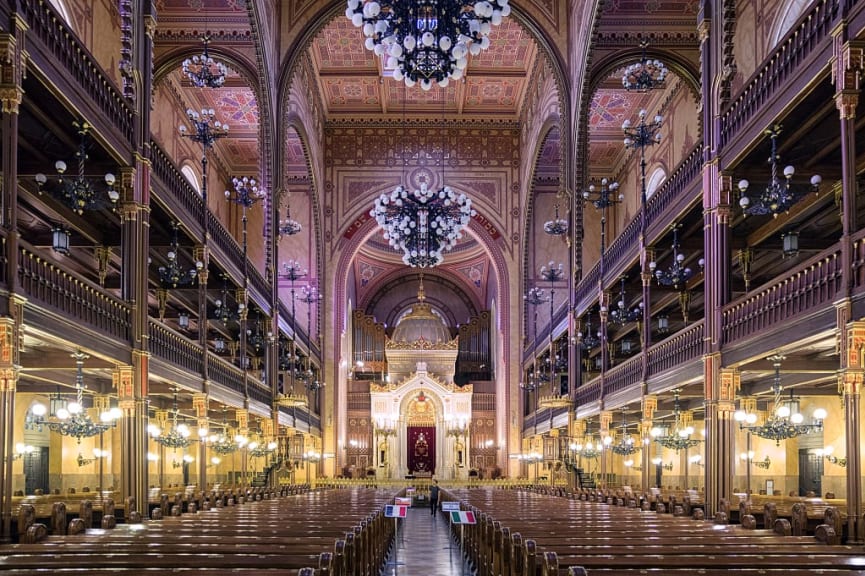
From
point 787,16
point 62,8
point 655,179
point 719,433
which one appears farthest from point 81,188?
point 655,179

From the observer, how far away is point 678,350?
1958cm

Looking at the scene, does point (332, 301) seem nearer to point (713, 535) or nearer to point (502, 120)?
point (502, 120)

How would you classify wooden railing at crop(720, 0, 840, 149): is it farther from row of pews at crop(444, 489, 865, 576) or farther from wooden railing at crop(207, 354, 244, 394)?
wooden railing at crop(207, 354, 244, 394)

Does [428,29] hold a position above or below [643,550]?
above

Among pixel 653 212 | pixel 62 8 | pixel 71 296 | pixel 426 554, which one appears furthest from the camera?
pixel 653 212

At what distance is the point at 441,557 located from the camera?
18297 mm

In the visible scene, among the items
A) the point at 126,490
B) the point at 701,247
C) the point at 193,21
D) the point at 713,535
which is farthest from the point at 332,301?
the point at 713,535

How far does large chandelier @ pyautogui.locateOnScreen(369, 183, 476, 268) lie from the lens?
996 inches

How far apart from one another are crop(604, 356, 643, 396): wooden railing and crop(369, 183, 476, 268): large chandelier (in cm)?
619

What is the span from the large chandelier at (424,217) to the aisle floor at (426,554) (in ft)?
26.7

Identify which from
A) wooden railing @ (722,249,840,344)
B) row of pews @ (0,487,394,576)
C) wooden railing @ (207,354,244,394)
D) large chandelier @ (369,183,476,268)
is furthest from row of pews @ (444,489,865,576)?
large chandelier @ (369,183,476,268)

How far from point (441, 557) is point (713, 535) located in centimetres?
858

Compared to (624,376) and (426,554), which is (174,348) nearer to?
(426,554)

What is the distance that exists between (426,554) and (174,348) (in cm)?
714
